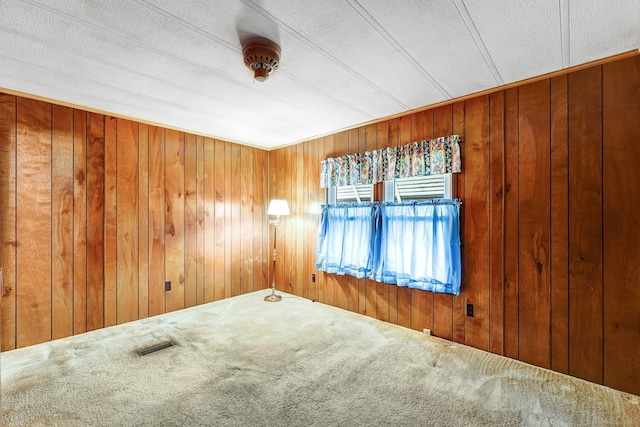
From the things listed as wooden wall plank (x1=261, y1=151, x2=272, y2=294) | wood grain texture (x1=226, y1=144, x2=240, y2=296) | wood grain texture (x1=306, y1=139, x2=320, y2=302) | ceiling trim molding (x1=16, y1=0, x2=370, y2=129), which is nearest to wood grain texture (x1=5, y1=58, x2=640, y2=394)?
wood grain texture (x1=306, y1=139, x2=320, y2=302)

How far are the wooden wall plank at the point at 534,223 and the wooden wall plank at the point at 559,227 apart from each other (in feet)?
0.11

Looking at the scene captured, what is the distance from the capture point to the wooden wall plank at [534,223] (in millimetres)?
2312

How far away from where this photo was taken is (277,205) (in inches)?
159

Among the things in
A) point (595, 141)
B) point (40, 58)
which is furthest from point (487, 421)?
point (40, 58)

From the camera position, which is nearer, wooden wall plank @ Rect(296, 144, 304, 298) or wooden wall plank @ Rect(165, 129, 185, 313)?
wooden wall plank @ Rect(165, 129, 185, 313)

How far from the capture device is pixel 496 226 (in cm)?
254

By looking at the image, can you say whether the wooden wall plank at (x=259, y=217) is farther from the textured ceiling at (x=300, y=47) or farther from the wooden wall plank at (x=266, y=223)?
the textured ceiling at (x=300, y=47)

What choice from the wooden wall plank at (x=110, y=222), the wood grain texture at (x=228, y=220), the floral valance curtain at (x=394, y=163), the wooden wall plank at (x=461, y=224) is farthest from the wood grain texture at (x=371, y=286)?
the wooden wall plank at (x=110, y=222)

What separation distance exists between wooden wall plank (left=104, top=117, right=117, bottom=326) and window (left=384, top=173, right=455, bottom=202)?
293cm

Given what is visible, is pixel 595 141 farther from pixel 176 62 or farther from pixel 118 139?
pixel 118 139

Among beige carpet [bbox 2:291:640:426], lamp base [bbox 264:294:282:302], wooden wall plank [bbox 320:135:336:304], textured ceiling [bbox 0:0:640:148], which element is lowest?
beige carpet [bbox 2:291:640:426]

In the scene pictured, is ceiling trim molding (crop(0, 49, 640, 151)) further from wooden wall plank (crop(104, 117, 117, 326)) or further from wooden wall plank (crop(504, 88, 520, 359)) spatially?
wooden wall plank (crop(104, 117, 117, 326))

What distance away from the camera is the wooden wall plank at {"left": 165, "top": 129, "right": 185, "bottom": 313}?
3.55 metres

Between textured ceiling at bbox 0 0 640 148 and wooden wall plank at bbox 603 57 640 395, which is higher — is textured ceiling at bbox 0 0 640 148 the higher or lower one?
the higher one
